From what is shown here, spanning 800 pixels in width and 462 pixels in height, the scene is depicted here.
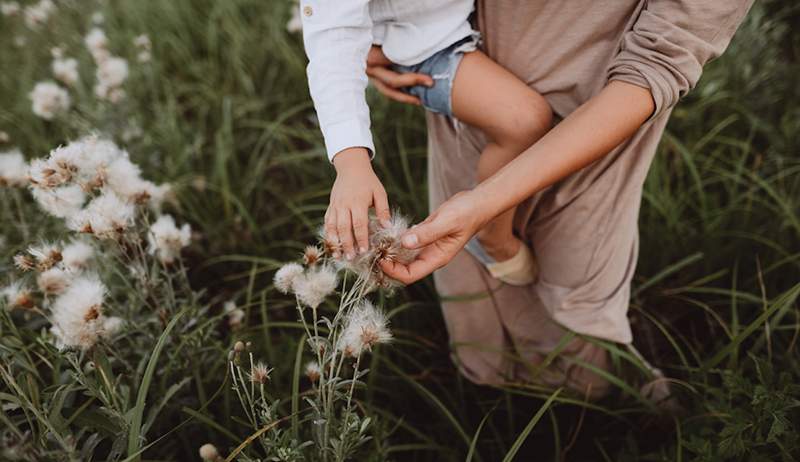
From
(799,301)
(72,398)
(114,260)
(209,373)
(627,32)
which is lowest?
(799,301)

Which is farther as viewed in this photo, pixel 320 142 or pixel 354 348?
pixel 320 142

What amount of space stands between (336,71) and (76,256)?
0.80m

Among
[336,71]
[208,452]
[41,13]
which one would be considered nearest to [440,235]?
[336,71]

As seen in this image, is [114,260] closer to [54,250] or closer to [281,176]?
[54,250]

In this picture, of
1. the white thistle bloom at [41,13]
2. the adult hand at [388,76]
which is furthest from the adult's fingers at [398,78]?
the white thistle bloom at [41,13]

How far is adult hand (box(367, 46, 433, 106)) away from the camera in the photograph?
1361mm

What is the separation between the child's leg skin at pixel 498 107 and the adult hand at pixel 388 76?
0.12 metres

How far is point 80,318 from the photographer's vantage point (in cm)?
112

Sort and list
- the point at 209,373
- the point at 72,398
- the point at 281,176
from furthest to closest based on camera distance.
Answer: the point at 281,176 → the point at 209,373 → the point at 72,398

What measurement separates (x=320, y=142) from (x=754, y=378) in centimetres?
175

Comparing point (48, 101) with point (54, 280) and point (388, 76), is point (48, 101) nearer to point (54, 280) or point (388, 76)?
point (54, 280)

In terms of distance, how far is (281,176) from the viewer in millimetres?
2592

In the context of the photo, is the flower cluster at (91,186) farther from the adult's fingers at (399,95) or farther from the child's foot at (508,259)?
the child's foot at (508,259)

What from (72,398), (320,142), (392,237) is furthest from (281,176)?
(392,237)
